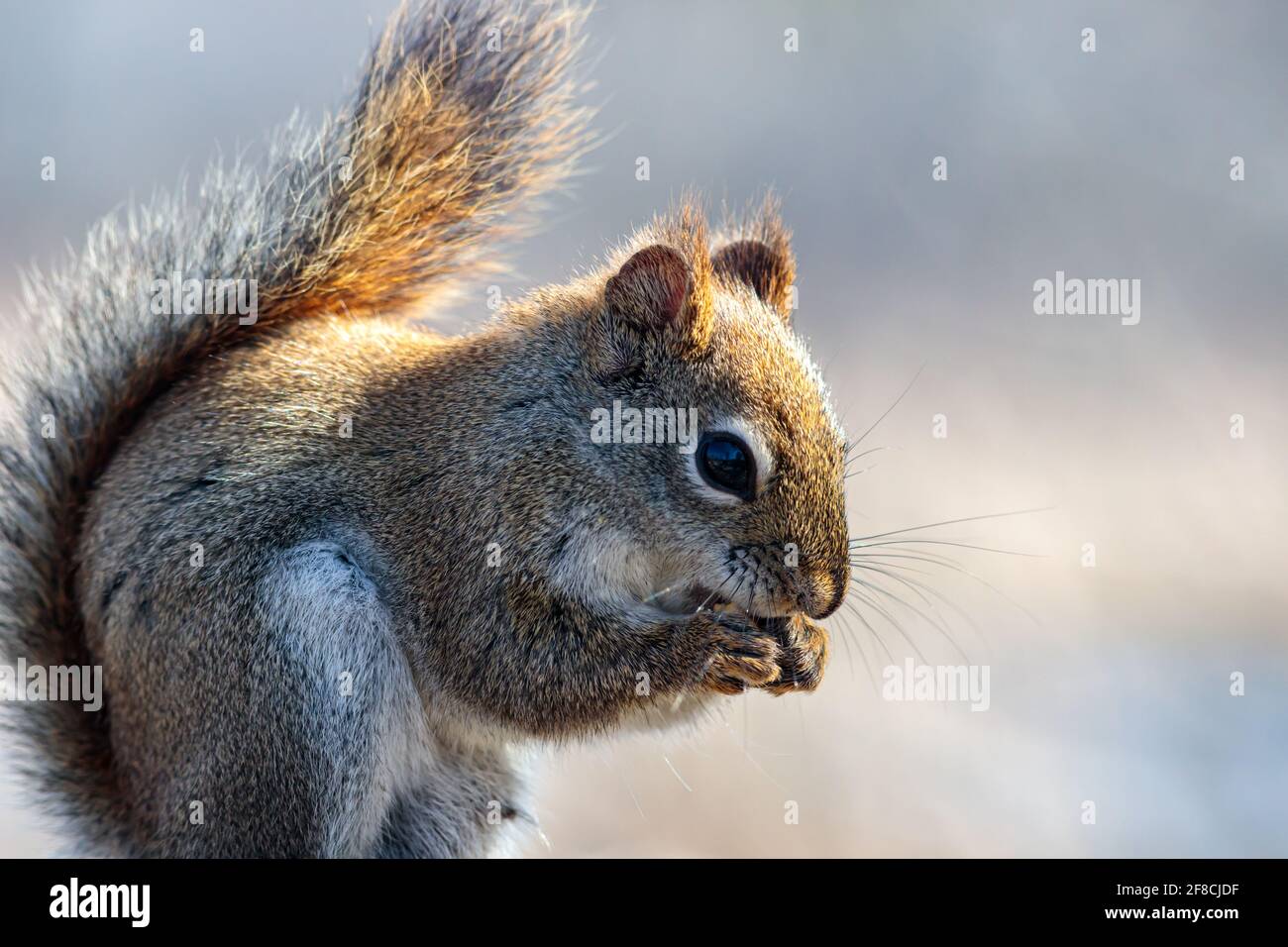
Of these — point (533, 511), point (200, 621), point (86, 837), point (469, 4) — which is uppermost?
point (469, 4)

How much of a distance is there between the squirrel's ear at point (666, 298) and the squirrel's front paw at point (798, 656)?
1.28 feet

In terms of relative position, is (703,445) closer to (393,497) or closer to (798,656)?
(798,656)

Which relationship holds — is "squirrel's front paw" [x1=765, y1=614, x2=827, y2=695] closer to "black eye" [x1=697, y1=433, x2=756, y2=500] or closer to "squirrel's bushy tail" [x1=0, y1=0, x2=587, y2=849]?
"black eye" [x1=697, y1=433, x2=756, y2=500]

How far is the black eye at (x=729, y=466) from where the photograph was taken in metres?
1.70

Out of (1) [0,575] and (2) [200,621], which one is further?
(1) [0,575]

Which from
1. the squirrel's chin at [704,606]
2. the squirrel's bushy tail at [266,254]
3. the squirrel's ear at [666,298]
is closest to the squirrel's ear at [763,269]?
the squirrel's ear at [666,298]

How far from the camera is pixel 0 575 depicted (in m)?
1.86

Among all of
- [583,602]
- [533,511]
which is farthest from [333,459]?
[583,602]

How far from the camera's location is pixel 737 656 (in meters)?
1.67

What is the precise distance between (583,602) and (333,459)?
414 millimetres

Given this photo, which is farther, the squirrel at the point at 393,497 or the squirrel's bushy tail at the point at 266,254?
the squirrel's bushy tail at the point at 266,254

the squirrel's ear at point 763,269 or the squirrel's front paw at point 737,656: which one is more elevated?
the squirrel's ear at point 763,269

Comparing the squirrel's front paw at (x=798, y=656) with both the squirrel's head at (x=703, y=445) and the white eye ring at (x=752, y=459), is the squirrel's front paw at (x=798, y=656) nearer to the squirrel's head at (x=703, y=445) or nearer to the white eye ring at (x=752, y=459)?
the squirrel's head at (x=703, y=445)

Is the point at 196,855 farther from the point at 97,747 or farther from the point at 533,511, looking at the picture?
the point at 533,511
